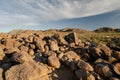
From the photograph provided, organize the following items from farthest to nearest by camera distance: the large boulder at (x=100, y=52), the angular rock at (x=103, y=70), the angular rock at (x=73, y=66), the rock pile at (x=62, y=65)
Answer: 1. the large boulder at (x=100, y=52)
2. the angular rock at (x=73, y=66)
3. the angular rock at (x=103, y=70)
4. the rock pile at (x=62, y=65)

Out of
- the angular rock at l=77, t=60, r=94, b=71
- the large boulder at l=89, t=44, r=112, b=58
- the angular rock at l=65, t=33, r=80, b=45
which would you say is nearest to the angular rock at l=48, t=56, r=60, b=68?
the angular rock at l=77, t=60, r=94, b=71

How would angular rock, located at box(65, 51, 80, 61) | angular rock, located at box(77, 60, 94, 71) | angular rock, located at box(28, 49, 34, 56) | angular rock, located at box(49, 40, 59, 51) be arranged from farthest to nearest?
1. angular rock, located at box(49, 40, 59, 51)
2. angular rock, located at box(28, 49, 34, 56)
3. angular rock, located at box(65, 51, 80, 61)
4. angular rock, located at box(77, 60, 94, 71)

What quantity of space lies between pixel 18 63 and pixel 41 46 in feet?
24.0

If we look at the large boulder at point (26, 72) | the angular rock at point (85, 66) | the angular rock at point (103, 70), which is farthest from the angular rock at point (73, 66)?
the large boulder at point (26, 72)

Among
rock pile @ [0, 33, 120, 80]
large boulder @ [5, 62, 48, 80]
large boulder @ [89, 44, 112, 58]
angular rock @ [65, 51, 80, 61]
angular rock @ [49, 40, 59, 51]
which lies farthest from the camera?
angular rock @ [49, 40, 59, 51]

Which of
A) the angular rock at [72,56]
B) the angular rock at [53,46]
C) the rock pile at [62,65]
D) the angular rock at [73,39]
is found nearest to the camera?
the rock pile at [62,65]

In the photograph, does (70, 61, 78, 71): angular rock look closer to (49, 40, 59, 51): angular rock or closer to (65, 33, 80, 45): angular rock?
(49, 40, 59, 51): angular rock

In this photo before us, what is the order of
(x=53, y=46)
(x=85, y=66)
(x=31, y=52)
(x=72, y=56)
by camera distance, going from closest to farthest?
(x=85, y=66) < (x=72, y=56) < (x=31, y=52) < (x=53, y=46)

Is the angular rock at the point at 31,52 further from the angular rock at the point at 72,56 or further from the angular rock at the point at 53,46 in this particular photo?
the angular rock at the point at 72,56

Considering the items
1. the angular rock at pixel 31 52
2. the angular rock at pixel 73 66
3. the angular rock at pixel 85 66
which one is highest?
the angular rock at pixel 85 66

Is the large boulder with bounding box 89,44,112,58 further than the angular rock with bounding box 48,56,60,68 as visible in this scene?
Yes

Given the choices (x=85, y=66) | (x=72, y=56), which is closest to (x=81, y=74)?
(x=85, y=66)

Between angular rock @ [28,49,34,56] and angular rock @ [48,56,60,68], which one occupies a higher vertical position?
angular rock @ [48,56,60,68]

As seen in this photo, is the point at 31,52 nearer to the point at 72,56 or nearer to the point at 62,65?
the point at 72,56
